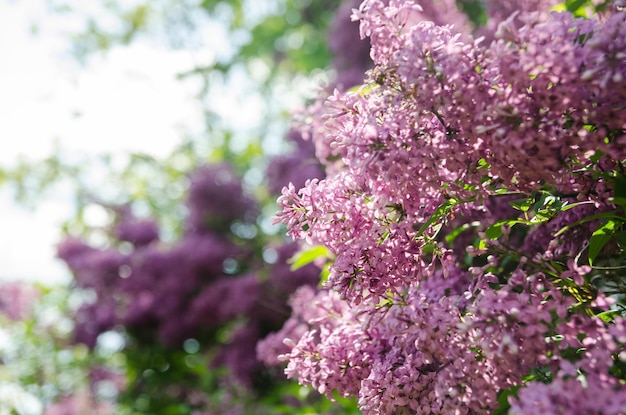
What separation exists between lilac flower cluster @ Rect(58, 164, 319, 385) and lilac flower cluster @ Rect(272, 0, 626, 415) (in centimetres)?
213

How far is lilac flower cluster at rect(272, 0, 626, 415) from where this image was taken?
0.89 meters

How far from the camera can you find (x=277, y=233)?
13.2ft

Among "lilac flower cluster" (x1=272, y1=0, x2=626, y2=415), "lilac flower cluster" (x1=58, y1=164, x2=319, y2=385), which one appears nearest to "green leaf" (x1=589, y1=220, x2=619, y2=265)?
"lilac flower cluster" (x1=272, y1=0, x2=626, y2=415)

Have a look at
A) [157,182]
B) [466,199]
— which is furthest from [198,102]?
[466,199]

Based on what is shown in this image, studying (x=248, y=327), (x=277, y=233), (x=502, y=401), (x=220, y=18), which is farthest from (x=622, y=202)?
(x=220, y=18)

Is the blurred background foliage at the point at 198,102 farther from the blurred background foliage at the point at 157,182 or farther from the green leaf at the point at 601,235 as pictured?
the green leaf at the point at 601,235

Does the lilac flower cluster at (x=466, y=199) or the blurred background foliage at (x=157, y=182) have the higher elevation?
the blurred background foliage at (x=157, y=182)

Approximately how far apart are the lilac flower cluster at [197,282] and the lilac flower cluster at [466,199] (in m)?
2.13

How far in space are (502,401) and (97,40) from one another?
572 cm

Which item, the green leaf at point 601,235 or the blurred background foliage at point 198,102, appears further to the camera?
the blurred background foliage at point 198,102

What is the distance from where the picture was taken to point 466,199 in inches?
42.6

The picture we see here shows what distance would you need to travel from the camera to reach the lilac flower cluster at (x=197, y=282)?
3.45 metres

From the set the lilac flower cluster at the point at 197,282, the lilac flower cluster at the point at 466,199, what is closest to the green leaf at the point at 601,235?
the lilac flower cluster at the point at 466,199

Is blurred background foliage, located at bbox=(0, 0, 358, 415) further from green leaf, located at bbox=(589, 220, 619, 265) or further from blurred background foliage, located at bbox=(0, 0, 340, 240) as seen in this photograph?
green leaf, located at bbox=(589, 220, 619, 265)
